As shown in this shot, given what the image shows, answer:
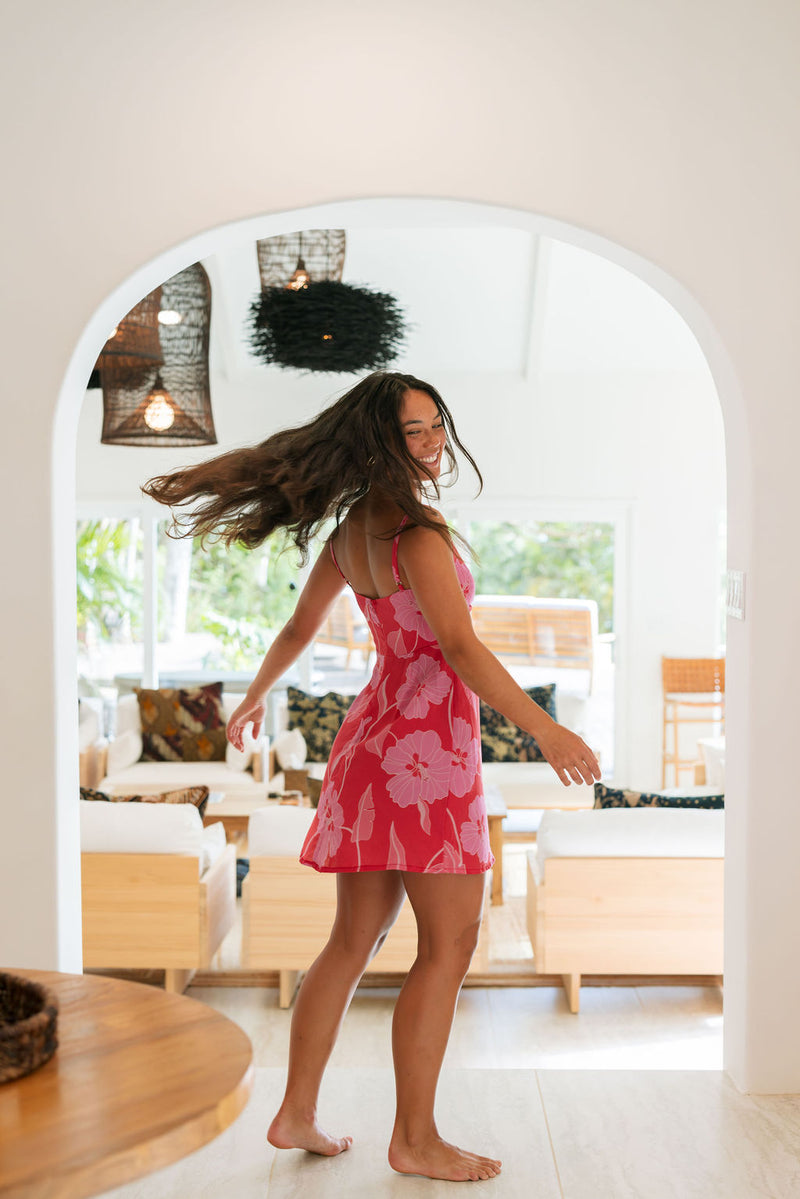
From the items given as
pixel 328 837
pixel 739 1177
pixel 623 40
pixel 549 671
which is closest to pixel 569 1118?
pixel 739 1177

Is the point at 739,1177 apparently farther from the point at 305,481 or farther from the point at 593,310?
the point at 593,310

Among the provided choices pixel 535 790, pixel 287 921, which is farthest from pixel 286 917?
pixel 535 790

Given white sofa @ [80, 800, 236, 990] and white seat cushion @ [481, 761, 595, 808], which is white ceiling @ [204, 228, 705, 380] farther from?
white sofa @ [80, 800, 236, 990]

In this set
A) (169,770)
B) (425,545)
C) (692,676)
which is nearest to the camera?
(425,545)

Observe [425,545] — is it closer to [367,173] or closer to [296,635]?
[296,635]

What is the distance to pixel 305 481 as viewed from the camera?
6.87 ft

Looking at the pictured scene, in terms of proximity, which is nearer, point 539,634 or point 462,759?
point 462,759

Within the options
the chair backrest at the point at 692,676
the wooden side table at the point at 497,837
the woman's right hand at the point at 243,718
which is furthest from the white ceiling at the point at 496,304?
the woman's right hand at the point at 243,718

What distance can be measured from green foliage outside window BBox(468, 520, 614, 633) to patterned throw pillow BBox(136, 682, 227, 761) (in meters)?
2.25

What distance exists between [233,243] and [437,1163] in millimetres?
2050

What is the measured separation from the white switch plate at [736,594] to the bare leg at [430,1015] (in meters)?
0.94

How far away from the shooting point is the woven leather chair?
7727mm

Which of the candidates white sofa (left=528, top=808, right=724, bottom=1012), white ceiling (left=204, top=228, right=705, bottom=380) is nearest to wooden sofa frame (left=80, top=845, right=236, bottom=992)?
white sofa (left=528, top=808, right=724, bottom=1012)

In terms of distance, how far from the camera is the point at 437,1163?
2111 millimetres
